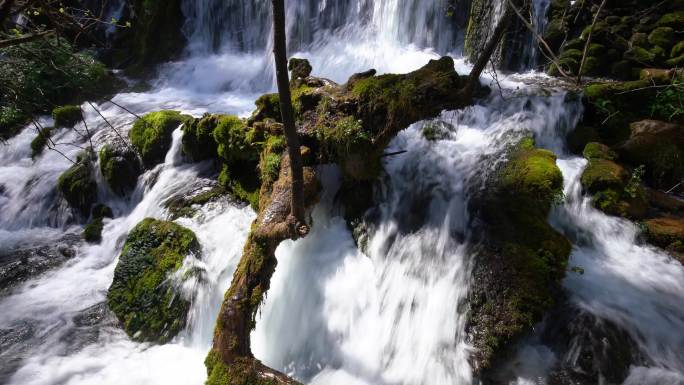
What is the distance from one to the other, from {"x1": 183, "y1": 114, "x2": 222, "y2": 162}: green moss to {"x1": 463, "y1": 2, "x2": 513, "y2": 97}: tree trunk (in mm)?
4422

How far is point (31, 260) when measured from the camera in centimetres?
648

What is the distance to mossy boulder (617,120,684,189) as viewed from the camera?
225 inches

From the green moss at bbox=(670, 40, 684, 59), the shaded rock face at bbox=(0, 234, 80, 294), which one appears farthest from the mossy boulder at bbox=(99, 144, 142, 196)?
the green moss at bbox=(670, 40, 684, 59)

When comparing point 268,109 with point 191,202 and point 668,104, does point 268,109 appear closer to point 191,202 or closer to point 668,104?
point 191,202

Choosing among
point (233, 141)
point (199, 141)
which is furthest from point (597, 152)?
point (199, 141)

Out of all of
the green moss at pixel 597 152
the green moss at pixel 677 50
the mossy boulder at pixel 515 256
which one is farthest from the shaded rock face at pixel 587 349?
the green moss at pixel 677 50

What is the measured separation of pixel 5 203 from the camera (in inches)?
320

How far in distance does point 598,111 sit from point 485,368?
5.10 metres

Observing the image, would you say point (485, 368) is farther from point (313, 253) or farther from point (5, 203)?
point (5, 203)

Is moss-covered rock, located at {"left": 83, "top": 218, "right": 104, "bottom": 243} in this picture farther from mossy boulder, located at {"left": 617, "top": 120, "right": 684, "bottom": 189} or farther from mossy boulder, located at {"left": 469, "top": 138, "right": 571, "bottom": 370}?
mossy boulder, located at {"left": 617, "top": 120, "right": 684, "bottom": 189}

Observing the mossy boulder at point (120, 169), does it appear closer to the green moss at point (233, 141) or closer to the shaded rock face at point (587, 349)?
the green moss at point (233, 141)

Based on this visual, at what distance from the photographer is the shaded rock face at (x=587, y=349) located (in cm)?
346

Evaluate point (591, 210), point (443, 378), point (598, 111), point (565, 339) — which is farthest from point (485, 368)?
point (598, 111)

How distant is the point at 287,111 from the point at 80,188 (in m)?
6.25
